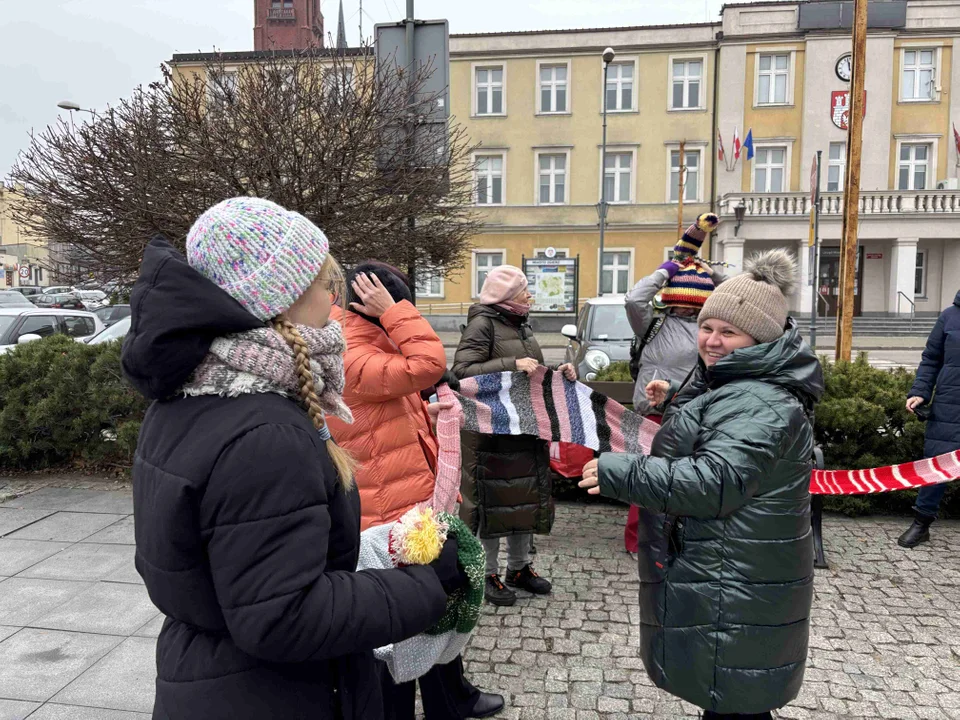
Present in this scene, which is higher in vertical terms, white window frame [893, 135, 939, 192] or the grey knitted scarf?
white window frame [893, 135, 939, 192]

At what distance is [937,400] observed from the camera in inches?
197

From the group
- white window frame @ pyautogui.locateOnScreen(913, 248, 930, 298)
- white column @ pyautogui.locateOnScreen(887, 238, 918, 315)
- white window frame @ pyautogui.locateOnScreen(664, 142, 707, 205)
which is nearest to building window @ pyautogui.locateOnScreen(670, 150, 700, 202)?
white window frame @ pyautogui.locateOnScreen(664, 142, 707, 205)

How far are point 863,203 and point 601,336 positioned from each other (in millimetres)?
24917

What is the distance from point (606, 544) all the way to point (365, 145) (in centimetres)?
422

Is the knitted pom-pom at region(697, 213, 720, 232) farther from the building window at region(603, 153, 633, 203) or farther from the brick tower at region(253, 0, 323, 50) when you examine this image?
the brick tower at region(253, 0, 323, 50)

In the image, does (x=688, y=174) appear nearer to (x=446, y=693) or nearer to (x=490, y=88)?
(x=490, y=88)

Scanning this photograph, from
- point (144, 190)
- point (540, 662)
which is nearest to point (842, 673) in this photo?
point (540, 662)

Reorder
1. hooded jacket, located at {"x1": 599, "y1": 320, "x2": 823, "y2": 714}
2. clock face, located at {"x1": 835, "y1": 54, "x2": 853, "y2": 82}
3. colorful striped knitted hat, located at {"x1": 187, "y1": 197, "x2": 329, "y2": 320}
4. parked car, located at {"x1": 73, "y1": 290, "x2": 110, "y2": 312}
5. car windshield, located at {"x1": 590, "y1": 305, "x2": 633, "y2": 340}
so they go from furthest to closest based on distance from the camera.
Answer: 1. clock face, located at {"x1": 835, "y1": 54, "x2": 853, "y2": 82}
2. car windshield, located at {"x1": 590, "y1": 305, "x2": 633, "y2": 340}
3. parked car, located at {"x1": 73, "y1": 290, "x2": 110, "y2": 312}
4. hooded jacket, located at {"x1": 599, "y1": 320, "x2": 823, "y2": 714}
5. colorful striped knitted hat, located at {"x1": 187, "y1": 197, "x2": 329, "y2": 320}

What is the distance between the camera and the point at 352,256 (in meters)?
7.17

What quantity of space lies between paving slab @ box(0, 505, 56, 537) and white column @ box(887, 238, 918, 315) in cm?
3337

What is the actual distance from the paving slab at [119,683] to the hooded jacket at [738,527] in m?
2.36

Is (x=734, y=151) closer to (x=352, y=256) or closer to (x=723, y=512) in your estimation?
(x=352, y=256)

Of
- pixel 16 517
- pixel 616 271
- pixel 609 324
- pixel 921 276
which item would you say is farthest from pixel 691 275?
pixel 921 276

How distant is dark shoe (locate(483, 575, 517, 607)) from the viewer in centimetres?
416
